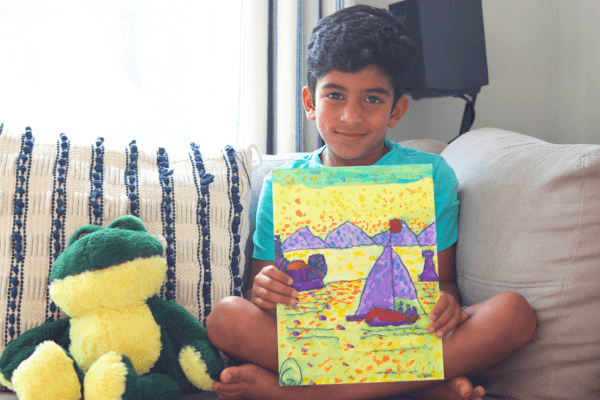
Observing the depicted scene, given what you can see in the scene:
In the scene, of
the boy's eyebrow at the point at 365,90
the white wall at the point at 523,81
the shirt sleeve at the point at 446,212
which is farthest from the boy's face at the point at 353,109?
the white wall at the point at 523,81

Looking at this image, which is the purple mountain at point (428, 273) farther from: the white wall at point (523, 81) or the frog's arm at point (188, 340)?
the white wall at point (523, 81)

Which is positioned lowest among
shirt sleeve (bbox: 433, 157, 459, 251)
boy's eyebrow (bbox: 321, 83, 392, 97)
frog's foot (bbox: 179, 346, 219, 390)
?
frog's foot (bbox: 179, 346, 219, 390)

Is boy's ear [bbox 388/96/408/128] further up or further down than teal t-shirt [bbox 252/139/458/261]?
further up

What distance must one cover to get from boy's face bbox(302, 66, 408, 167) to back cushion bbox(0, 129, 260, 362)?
19 centimetres

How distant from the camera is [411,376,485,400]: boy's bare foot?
2.44ft

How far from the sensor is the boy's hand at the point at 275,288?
772 millimetres

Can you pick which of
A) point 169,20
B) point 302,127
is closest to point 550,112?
point 302,127

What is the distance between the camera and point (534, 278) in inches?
30.7

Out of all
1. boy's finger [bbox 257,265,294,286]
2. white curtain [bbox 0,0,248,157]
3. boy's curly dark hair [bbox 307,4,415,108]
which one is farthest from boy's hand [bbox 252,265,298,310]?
white curtain [bbox 0,0,248,157]

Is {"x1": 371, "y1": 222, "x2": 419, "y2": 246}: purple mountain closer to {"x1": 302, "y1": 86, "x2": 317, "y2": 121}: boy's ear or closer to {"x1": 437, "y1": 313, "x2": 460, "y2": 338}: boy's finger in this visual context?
{"x1": 437, "y1": 313, "x2": 460, "y2": 338}: boy's finger

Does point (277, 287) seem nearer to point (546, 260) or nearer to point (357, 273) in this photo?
point (357, 273)

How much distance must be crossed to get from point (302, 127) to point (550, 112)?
92cm

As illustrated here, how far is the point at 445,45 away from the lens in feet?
4.48

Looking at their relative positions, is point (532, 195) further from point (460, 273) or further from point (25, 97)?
point (25, 97)
